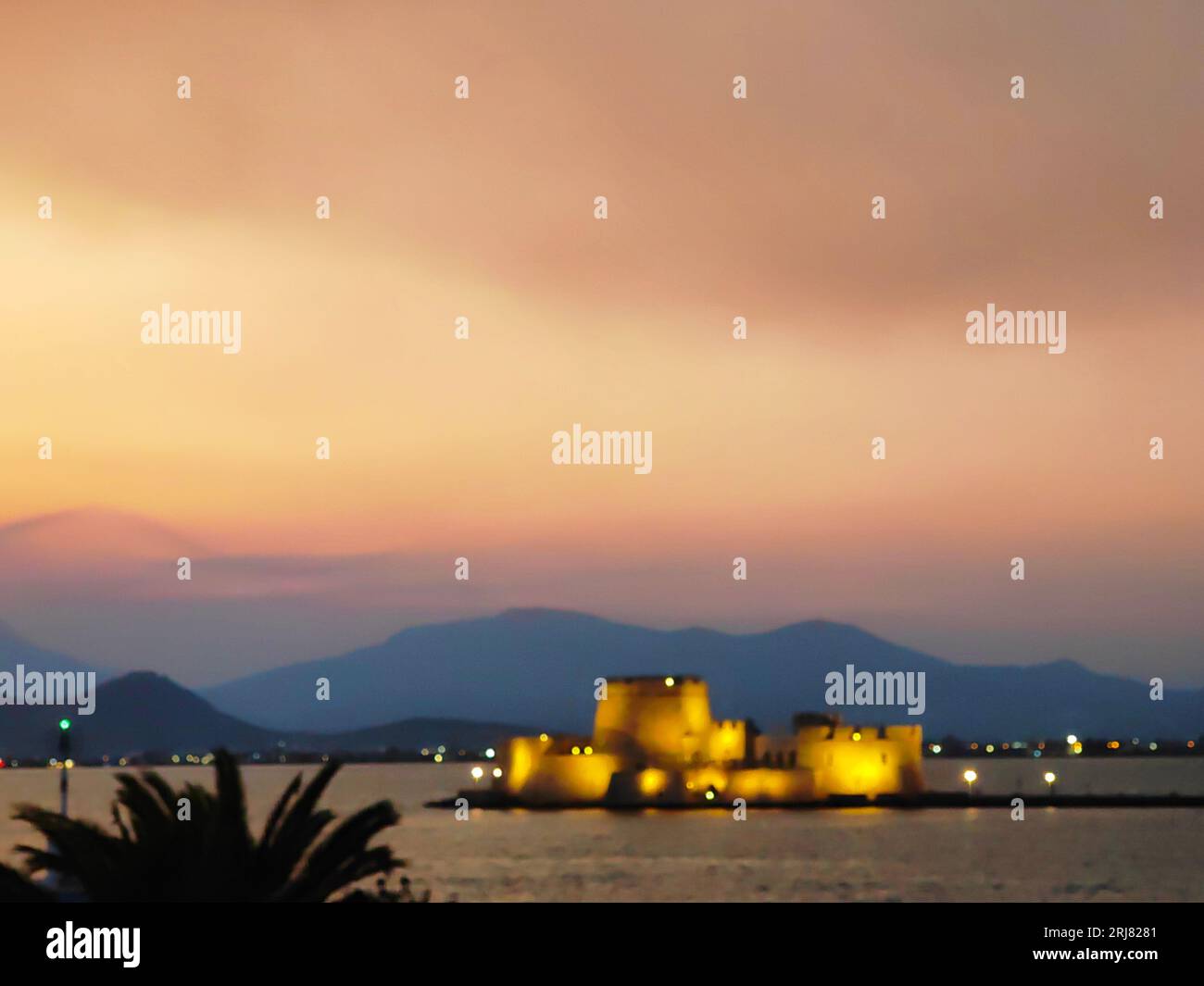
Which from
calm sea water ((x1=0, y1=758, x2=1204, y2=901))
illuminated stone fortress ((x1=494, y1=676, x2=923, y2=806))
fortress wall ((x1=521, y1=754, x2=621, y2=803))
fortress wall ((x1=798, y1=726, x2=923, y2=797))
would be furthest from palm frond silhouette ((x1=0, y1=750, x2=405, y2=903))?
fortress wall ((x1=798, y1=726, x2=923, y2=797))

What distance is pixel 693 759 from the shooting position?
72.6m

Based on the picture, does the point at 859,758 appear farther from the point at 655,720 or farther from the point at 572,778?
the point at 572,778

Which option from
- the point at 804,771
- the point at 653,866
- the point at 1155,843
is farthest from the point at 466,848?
the point at 1155,843

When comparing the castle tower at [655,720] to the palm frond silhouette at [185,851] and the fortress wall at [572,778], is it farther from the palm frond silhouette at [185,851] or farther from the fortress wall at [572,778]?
the palm frond silhouette at [185,851]

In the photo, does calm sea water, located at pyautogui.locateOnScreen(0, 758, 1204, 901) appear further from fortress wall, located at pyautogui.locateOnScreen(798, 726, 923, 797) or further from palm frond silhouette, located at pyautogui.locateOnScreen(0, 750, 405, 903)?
palm frond silhouette, located at pyautogui.locateOnScreen(0, 750, 405, 903)

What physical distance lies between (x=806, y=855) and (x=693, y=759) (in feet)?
44.5

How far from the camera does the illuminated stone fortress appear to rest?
71562mm

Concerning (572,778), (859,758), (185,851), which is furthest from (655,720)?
(185,851)

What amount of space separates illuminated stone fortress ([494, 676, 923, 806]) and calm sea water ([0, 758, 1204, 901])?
98 cm

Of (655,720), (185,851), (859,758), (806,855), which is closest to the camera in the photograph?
(185,851)

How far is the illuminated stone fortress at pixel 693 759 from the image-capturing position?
71.6 m

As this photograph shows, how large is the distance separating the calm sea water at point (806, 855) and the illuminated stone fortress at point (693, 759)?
0.98 meters
